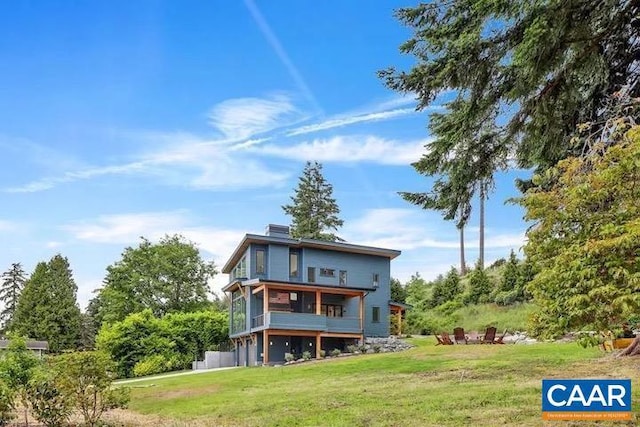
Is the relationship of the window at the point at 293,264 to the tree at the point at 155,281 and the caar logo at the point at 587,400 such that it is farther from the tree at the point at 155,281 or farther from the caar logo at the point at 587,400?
the caar logo at the point at 587,400

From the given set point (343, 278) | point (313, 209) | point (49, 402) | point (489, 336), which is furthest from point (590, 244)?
point (313, 209)

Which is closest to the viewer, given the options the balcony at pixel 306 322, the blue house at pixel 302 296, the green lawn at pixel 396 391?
the green lawn at pixel 396 391

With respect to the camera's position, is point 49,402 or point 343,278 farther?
point 343,278

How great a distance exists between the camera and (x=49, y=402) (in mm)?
11680

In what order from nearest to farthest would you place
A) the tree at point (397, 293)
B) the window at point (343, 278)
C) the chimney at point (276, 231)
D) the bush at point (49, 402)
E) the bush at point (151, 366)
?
the bush at point (49, 402)
the bush at point (151, 366)
the window at point (343, 278)
the chimney at point (276, 231)
the tree at point (397, 293)

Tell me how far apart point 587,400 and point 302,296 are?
24884mm

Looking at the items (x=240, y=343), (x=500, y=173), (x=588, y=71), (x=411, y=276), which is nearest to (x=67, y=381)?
(x=500, y=173)

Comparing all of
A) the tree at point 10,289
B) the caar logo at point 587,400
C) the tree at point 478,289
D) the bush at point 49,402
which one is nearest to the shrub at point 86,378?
the bush at point 49,402

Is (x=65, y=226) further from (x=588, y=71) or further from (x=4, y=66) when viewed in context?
(x=588, y=71)

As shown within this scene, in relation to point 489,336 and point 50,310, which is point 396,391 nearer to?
point 489,336

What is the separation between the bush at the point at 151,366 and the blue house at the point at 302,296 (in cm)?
426

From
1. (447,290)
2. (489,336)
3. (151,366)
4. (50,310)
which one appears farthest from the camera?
(50,310)

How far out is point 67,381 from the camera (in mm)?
11242

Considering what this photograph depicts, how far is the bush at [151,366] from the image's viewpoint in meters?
34.0
